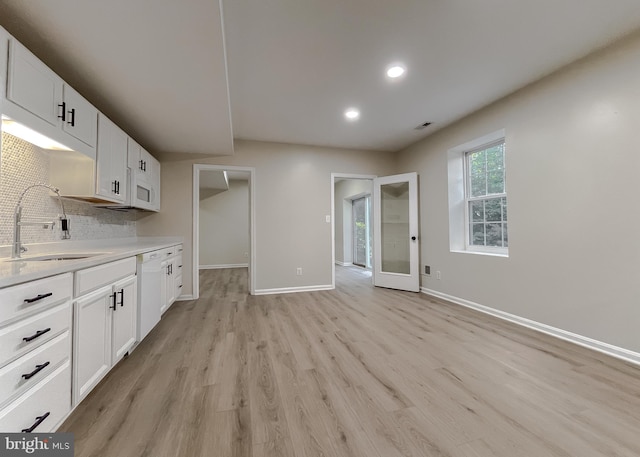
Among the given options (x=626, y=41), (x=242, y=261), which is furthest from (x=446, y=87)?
(x=242, y=261)

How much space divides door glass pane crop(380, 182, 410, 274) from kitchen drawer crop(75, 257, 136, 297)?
3.82 meters

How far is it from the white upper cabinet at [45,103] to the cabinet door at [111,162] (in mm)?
152

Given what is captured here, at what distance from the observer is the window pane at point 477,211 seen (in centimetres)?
357

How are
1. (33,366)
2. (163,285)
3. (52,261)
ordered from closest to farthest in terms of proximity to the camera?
(33,366) → (52,261) → (163,285)

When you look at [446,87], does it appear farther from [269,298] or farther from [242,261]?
[242,261]

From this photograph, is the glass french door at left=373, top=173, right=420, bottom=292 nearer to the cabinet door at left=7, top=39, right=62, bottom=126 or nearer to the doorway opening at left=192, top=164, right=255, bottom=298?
the cabinet door at left=7, top=39, right=62, bottom=126

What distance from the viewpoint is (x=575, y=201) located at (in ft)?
7.79

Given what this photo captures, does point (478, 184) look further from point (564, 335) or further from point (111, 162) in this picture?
point (111, 162)

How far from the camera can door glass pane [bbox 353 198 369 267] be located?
7.38 meters

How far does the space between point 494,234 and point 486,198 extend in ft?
1.57

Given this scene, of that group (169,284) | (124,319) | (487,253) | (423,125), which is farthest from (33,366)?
(423,125)

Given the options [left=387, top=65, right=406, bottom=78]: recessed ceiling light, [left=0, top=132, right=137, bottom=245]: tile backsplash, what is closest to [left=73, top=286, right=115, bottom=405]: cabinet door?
[left=0, top=132, right=137, bottom=245]: tile backsplash

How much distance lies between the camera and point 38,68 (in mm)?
1583

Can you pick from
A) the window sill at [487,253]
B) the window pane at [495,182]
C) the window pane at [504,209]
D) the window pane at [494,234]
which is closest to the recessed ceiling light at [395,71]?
the window pane at [495,182]
